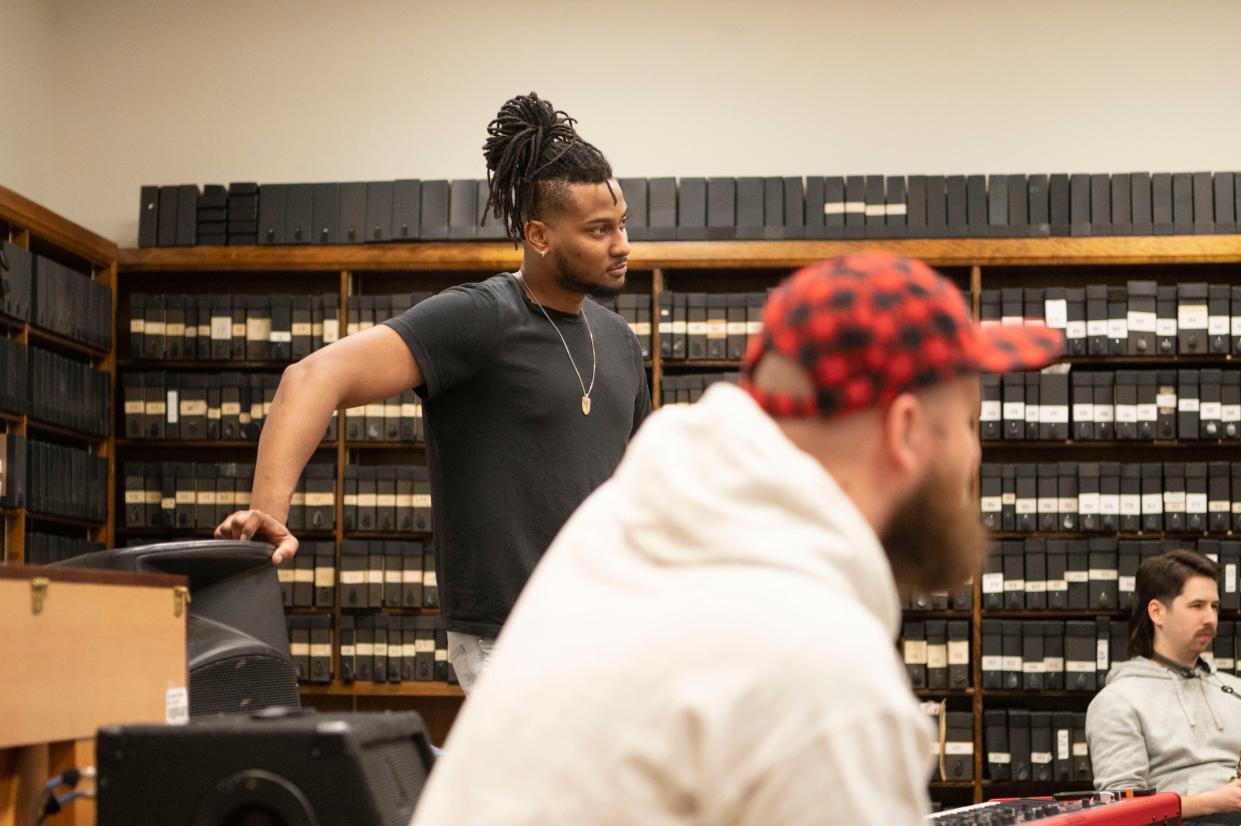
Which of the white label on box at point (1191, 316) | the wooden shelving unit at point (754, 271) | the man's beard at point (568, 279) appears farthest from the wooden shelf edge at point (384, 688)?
the man's beard at point (568, 279)

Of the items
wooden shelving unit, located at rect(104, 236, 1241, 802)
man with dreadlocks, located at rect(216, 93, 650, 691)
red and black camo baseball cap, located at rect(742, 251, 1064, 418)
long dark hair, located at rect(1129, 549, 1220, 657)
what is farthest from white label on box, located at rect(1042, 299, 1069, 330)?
red and black camo baseball cap, located at rect(742, 251, 1064, 418)

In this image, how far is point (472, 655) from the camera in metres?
2.29

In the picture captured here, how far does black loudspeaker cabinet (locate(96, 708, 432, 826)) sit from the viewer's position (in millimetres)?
1349

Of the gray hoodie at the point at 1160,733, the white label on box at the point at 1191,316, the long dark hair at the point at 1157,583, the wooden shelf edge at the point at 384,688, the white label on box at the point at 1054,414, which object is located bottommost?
the wooden shelf edge at the point at 384,688

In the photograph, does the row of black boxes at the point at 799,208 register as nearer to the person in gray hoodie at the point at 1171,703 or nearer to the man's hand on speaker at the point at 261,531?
the person in gray hoodie at the point at 1171,703

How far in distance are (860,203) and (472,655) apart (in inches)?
145

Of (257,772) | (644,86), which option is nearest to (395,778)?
(257,772)

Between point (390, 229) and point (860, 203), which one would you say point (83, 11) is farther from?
point (860, 203)

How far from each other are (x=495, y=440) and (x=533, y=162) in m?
0.59

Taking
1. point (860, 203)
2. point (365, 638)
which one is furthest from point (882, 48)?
point (365, 638)

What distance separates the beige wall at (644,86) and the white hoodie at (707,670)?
5.31 metres

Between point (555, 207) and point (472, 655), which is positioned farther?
point (555, 207)

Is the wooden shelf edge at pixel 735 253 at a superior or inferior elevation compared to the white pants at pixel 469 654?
superior

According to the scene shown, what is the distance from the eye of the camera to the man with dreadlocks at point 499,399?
7.18ft
